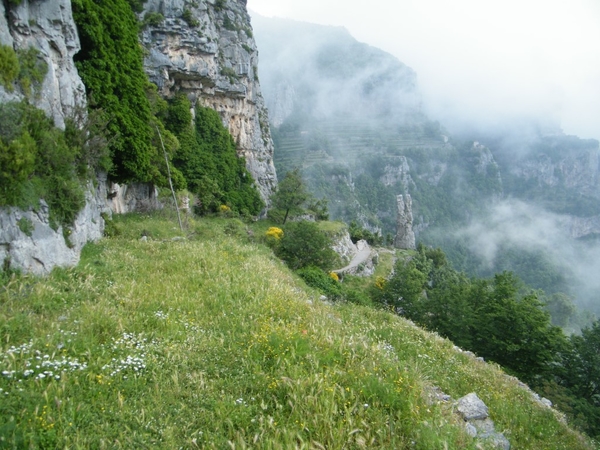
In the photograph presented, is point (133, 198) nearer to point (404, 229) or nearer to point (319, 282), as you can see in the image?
point (319, 282)

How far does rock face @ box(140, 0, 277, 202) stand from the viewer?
36.9 m

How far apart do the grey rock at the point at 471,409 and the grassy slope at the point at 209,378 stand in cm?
72

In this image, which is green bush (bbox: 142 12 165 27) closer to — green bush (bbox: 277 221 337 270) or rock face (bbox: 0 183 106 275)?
green bush (bbox: 277 221 337 270)

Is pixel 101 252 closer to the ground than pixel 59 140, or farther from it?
closer to the ground

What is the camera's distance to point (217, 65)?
46000 mm

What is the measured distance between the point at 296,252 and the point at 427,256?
5354cm

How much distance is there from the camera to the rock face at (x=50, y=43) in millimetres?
11711

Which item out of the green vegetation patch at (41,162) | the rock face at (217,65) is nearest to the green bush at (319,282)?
the green vegetation patch at (41,162)

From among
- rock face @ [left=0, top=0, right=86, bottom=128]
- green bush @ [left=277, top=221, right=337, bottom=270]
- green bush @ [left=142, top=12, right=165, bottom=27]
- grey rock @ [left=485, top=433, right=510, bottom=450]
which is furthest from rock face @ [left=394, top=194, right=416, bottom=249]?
grey rock @ [left=485, top=433, right=510, bottom=450]

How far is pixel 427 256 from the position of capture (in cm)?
7706

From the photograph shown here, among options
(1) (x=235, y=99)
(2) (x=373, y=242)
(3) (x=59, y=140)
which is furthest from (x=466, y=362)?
(2) (x=373, y=242)

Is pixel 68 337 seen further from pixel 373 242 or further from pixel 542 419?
pixel 373 242

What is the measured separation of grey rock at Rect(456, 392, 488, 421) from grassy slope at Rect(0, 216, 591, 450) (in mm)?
718

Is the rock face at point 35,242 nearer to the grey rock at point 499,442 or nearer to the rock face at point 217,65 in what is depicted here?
the grey rock at point 499,442
